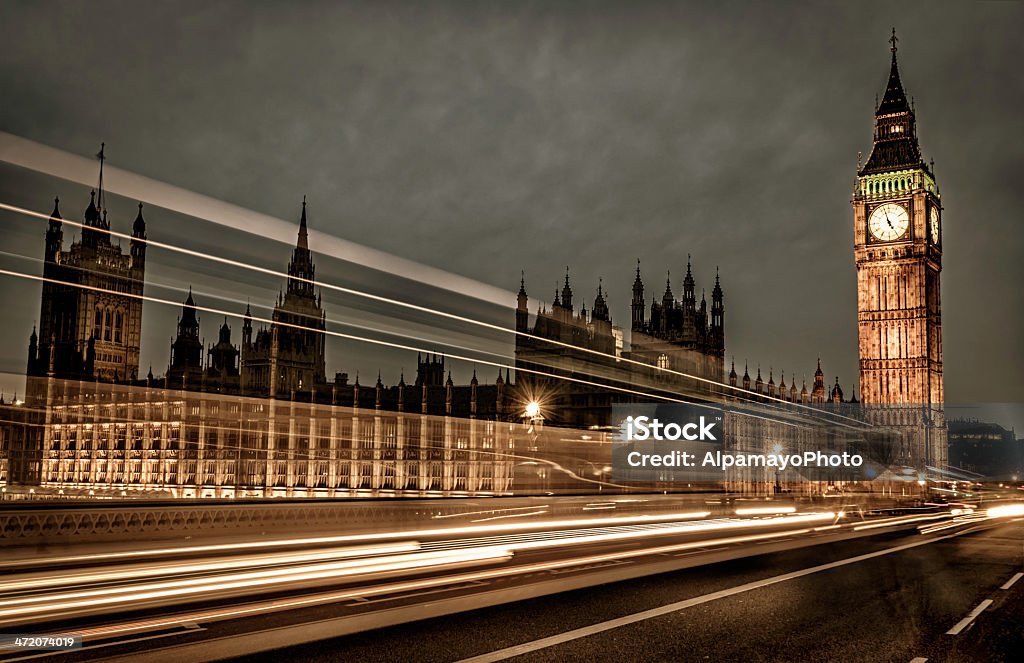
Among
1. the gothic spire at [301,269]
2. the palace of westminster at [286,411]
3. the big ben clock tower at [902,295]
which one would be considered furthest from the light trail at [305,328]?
the big ben clock tower at [902,295]

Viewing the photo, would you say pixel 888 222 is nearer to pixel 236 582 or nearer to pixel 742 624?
pixel 742 624

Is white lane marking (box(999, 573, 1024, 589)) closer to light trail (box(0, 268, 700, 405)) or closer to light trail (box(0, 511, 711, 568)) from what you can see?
light trail (box(0, 511, 711, 568))

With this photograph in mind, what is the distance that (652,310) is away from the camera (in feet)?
199

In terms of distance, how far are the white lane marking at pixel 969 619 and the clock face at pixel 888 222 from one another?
8860cm

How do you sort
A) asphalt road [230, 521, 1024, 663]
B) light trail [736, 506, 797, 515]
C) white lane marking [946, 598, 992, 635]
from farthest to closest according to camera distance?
light trail [736, 506, 797, 515]
white lane marking [946, 598, 992, 635]
asphalt road [230, 521, 1024, 663]

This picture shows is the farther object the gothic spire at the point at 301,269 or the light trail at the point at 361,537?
the gothic spire at the point at 301,269

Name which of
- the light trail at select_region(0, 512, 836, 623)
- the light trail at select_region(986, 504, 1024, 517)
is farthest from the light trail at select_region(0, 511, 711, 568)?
the light trail at select_region(986, 504, 1024, 517)

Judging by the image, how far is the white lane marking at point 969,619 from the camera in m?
8.53

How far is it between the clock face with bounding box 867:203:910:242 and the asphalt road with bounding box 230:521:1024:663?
280 ft

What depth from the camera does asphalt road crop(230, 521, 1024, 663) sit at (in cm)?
732

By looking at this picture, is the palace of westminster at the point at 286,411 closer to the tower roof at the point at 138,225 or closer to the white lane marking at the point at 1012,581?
the tower roof at the point at 138,225

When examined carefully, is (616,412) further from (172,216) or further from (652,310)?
(652,310)

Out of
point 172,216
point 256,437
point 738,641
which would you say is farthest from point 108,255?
point 738,641

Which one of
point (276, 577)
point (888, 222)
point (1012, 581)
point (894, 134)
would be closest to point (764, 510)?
point (1012, 581)
